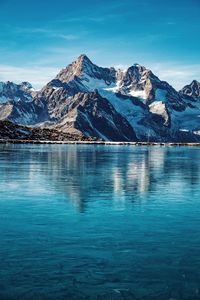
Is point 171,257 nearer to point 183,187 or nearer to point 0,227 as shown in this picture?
point 0,227

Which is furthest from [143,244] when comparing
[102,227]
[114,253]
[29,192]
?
[29,192]

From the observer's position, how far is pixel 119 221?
127ft

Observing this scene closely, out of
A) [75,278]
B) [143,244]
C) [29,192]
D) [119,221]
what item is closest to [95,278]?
[75,278]

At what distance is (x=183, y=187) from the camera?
2484 inches

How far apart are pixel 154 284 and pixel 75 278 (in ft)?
13.1

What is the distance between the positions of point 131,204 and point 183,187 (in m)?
17.9

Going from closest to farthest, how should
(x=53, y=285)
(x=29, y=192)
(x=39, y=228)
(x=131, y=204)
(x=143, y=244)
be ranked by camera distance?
(x=53, y=285), (x=143, y=244), (x=39, y=228), (x=131, y=204), (x=29, y=192)

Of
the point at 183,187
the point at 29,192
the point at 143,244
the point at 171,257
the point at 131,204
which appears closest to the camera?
the point at 171,257

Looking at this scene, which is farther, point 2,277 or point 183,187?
point 183,187

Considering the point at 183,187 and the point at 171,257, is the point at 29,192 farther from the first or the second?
the point at 171,257

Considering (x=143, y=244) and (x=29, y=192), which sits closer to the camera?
(x=143, y=244)

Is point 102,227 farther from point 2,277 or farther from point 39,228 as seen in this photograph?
point 2,277

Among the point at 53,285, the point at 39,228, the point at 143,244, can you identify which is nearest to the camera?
the point at 53,285

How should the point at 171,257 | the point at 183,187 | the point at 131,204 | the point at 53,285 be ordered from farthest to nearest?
the point at 183,187
the point at 131,204
the point at 171,257
the point at 53,285
